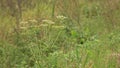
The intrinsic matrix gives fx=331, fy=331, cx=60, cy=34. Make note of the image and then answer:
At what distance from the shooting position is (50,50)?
440 cm

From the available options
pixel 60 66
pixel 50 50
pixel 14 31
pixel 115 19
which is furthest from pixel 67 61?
pixel 115 19

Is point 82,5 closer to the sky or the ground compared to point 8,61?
closer to the sky

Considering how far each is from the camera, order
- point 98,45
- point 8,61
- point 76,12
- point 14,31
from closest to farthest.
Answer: point 8,61, point 98,45, point 14,31, point 76,12

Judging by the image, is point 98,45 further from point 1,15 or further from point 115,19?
point 1,15

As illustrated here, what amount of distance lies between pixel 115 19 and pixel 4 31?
190 centimetres

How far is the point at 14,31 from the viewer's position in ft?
15.2

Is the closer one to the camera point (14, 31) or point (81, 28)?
point (14, 31)

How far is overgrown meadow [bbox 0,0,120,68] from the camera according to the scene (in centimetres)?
388

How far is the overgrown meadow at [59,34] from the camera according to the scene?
3.88 m

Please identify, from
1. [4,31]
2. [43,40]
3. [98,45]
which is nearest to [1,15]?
[4,31]

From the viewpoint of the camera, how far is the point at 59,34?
15.5 ft

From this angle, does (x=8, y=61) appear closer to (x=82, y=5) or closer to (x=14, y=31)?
(x=14, y=31)

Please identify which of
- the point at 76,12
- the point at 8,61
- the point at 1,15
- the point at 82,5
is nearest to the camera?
the point at 8,61

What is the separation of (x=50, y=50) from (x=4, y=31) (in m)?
0.74
